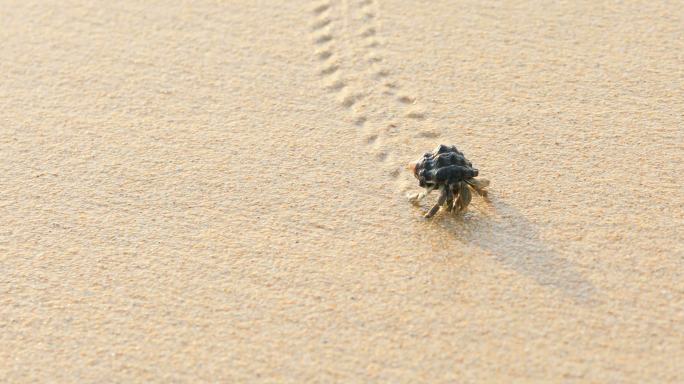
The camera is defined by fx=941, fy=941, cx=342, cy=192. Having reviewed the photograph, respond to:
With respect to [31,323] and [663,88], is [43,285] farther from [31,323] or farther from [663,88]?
[663,88]

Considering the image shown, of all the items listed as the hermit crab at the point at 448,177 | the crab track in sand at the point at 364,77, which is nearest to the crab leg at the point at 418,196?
the hermit crab at the point at 448,177

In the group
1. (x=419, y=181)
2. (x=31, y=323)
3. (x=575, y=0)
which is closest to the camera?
(x=31, y=323)

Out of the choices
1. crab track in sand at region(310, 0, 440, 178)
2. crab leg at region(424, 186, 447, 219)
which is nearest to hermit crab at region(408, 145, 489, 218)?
crab leg at region(424, 186, 447, 219)

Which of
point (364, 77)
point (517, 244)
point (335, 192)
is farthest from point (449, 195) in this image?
point (364, 77)

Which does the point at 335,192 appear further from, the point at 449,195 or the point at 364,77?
the point at 364,77

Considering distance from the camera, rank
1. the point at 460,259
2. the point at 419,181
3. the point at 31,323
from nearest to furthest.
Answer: the point at 31,323, the point at 460,259, the point at 419,181

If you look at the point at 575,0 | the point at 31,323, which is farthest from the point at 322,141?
the point at 575,0

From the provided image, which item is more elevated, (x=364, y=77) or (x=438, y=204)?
(x=364, y=77)

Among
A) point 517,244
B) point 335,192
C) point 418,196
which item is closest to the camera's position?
point 517,244

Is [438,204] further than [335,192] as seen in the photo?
No
